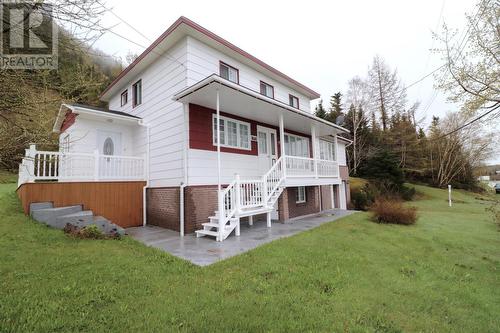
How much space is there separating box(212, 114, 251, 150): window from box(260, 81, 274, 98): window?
2.58 m

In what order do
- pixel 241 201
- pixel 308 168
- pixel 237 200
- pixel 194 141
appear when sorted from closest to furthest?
pixel 237 200, pixel 241 201, pixel 194 141, pixel 308 168

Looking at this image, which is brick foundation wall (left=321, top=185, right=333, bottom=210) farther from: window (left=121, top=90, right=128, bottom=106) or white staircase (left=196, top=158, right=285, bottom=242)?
window (left=121, top=90, right=128, bottom=106)

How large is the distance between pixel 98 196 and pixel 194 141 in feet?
12.2

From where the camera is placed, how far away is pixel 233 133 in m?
10.1

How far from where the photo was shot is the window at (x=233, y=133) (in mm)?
9555

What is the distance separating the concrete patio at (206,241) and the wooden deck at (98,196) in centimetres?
71

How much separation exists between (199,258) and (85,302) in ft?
7.80

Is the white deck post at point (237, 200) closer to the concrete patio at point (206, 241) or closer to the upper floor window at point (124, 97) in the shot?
the concrete patio at point (206, 241)

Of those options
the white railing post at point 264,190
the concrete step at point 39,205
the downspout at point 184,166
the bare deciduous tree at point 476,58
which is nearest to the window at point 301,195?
the white railing post at point 264,190

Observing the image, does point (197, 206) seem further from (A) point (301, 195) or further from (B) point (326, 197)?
(B) point (326, 197)

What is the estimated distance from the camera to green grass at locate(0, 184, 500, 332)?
2939mm

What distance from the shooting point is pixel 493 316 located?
12.1 ft

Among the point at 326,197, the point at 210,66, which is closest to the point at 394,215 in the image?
the point at 326,197

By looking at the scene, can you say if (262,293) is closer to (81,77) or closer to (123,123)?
(81,77)
